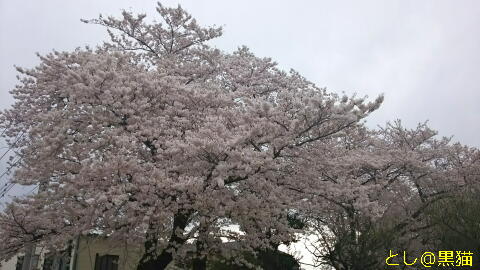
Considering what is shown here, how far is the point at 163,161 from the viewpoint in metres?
11.1

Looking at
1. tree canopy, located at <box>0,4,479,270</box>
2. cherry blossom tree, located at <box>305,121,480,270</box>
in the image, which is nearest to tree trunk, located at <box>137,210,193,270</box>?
tree canopy, located at <box>0,4,479,270</box>

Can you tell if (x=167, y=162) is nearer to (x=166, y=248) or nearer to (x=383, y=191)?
(x=166, y=248)

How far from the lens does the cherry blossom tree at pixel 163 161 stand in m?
9.93

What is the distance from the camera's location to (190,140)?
981cm

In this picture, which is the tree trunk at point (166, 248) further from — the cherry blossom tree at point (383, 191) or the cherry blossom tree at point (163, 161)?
the cherry blossom tree at point (383, 191)

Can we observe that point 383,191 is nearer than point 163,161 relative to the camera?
No

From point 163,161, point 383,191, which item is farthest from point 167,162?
point 383,191

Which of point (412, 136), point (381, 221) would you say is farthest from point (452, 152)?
point (381, 221)

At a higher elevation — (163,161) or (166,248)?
(163,161)

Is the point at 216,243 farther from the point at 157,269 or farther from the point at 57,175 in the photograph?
the point at 57,175

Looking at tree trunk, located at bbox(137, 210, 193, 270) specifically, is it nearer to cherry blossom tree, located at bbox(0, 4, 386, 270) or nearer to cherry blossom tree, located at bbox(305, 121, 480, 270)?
cherry blossom tree, located at bbox(0, 4, 386, 270)

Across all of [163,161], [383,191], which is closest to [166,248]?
[163,161]

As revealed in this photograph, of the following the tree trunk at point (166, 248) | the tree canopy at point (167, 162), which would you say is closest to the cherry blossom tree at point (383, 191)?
the tree canopy at point (167, 162)

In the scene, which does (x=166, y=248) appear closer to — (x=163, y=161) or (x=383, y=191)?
(x=163, y=161)
